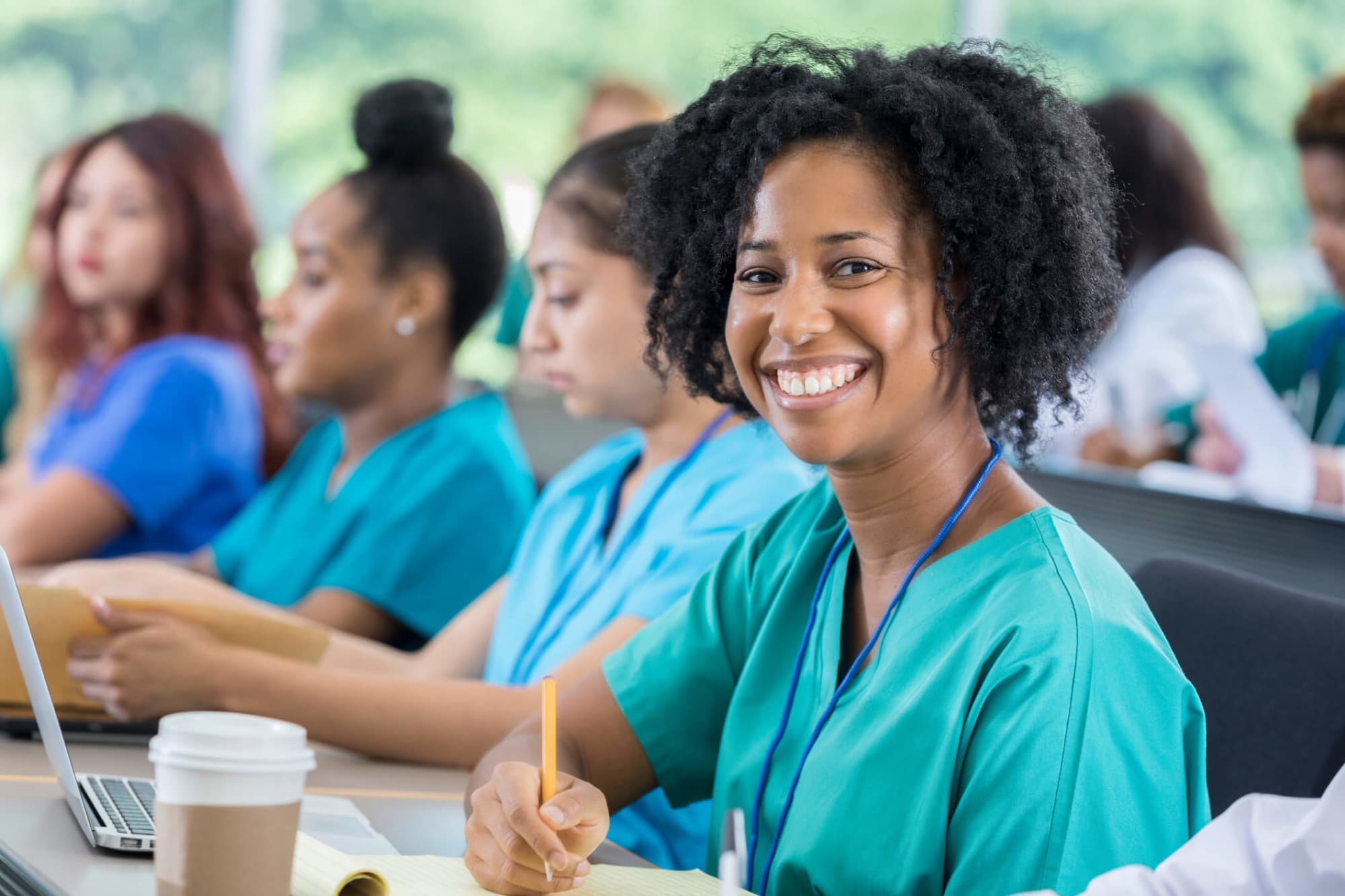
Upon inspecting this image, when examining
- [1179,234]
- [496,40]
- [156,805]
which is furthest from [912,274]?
[496,40]

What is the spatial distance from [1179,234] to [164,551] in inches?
87.7

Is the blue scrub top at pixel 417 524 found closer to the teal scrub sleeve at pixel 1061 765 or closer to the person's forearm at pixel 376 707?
the person's forearm at pixel 376 707

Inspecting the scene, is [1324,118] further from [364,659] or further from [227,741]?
[227,741]

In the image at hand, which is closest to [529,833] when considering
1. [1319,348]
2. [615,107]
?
[1319,348]

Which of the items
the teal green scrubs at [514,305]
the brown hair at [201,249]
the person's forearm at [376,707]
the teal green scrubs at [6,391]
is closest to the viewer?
the person's forearm at [376,707]

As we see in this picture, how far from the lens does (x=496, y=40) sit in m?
5.60

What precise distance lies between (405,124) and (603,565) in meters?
0.90

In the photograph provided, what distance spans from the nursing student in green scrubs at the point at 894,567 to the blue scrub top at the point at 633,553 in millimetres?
169

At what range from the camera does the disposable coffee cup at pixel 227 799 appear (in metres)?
0.79

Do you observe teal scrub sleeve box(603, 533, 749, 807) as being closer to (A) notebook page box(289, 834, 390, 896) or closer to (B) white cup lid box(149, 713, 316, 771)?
(A) notebook page box(289, 834, 390, 896)

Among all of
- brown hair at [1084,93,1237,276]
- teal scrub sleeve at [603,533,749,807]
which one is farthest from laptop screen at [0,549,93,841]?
brown hair at [1084,93,1237,276]

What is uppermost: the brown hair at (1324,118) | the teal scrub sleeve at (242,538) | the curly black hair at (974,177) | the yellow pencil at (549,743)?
the brown hair at (1324,118)

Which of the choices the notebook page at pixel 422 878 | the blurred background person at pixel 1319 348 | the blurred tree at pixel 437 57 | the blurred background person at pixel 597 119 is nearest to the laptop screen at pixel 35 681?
the notebook page at pixel 422 878

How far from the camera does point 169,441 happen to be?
2674 mm
